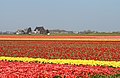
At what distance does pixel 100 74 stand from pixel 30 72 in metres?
2.39

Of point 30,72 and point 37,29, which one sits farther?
point 37,29

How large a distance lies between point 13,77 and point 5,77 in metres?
0.25

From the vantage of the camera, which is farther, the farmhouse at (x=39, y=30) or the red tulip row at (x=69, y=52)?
the farmhouse at (x=39, y=30)

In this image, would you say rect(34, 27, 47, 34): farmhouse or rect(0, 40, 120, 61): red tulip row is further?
rect(34, 27, 47, 34): farmhouse

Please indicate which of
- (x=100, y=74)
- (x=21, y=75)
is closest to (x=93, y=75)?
(x=100, y=74)

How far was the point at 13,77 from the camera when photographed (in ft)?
37.5

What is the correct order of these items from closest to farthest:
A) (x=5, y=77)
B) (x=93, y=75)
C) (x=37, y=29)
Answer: (x=5, y=77)
(x=93, y=75)
(x=37, y=29)

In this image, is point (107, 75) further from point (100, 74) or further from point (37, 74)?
point (37, 74)

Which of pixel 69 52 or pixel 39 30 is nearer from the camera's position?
pixel 69 52

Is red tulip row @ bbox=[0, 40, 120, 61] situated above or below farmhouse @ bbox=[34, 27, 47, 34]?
above

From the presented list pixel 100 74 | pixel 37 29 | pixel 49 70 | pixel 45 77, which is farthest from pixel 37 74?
pixel 37 29

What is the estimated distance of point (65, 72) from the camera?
41.2 feet

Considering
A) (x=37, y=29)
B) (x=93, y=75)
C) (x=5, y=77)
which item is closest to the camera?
(x=5, y=77)

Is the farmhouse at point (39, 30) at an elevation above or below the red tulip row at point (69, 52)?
below
